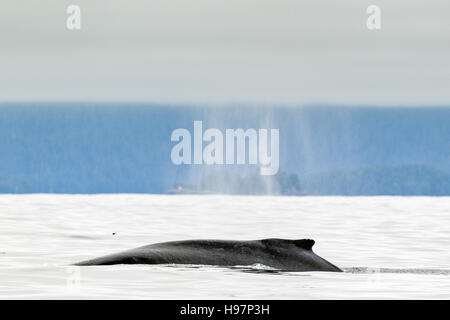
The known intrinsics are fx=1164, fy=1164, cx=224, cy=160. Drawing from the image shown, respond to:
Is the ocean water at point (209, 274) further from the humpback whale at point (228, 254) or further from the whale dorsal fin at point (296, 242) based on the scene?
the whale dorsal fin at point (296, 242)

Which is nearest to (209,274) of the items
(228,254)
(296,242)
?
(228,254)

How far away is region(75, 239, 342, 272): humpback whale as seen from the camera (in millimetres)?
16969

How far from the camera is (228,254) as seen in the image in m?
17.2

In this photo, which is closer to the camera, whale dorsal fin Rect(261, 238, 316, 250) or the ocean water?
the ocean water

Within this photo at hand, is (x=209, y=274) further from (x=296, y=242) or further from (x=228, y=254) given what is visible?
(x=296, y=242)

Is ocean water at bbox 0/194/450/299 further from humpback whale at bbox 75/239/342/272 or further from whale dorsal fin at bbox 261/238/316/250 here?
whale dorsal fin at bbox 261/238/316/250

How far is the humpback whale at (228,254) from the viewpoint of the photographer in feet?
55.7

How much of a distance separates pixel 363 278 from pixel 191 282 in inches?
121

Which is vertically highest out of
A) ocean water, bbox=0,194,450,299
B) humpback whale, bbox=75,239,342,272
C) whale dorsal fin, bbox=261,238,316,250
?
whale dorsal fin, bbox=261,238,316,250

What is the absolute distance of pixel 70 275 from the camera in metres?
16.9

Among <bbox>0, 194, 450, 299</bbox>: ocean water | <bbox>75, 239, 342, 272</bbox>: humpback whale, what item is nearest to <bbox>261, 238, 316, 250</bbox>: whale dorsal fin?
<bbox>75, 239, 342, 272</bbox>: humpback whale

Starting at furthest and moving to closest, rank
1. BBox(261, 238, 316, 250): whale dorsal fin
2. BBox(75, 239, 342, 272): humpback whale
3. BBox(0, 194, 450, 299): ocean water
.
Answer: BBox(261, 238, 316, 250): whale dorsal fin, BBox(75, 239, 342, 272): humpback whale, BBox(0, 194, 450, 299): ocean water

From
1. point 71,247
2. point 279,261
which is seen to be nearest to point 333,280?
point 279,261
